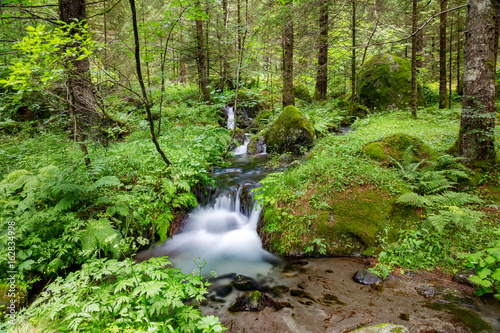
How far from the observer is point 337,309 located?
340 cm

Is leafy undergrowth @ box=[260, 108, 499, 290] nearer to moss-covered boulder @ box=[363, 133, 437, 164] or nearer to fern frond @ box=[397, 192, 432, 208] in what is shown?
fern frond @ box=[397, 192, 432, 208]

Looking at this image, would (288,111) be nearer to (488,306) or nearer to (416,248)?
(416,248)

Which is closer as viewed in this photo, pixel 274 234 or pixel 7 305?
pixel 7 305

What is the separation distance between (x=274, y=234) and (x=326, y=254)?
1173mm

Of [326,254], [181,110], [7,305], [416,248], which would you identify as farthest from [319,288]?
[181,110]

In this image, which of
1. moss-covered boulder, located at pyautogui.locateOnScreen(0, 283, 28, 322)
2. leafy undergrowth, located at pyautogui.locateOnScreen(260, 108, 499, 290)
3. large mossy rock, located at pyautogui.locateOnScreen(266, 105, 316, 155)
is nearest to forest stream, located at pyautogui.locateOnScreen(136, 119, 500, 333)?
leafy undergrowth, located at pyautogui.locateOnScreen(260, 108, 499, 290)

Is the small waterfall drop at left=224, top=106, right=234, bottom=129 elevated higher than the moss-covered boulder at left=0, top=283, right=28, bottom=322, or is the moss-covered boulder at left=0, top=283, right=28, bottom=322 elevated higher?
the small waterfall drop at left=224, top=106, right=234, bottom=129

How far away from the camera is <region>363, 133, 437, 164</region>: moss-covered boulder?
5.82 m

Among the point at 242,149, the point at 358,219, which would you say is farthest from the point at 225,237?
A: the point at 242,149

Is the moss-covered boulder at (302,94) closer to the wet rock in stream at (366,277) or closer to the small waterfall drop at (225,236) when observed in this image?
the small waterfall drop at (225,236)

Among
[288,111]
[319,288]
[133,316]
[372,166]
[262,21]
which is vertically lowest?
[319,288]

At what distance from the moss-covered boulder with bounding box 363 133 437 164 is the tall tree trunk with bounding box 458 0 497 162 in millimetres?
889

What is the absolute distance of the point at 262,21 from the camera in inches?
290

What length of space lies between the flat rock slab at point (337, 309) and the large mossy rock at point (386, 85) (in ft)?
40.0
